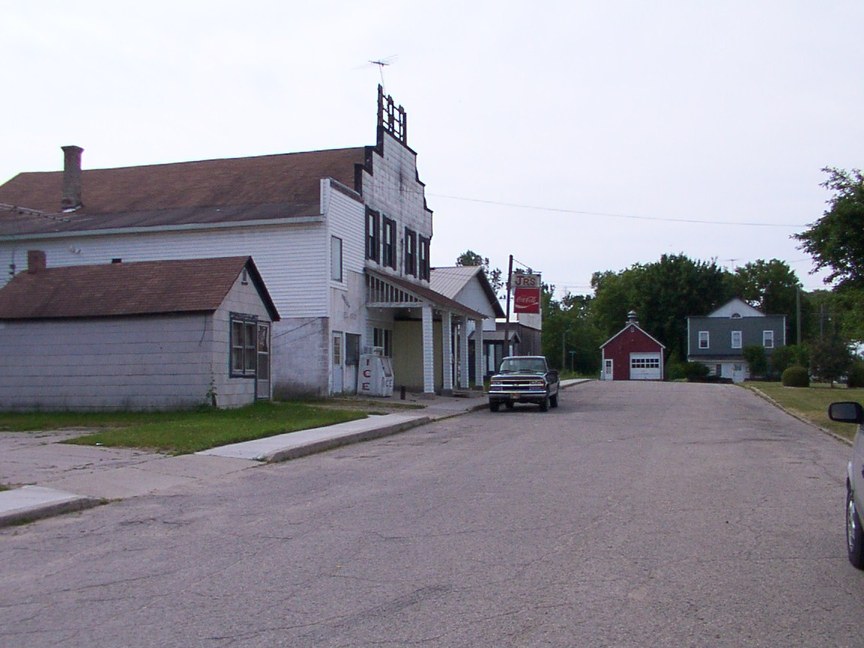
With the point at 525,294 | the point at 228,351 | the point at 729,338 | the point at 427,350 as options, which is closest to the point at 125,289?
the point at 228,351

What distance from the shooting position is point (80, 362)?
25109 mm

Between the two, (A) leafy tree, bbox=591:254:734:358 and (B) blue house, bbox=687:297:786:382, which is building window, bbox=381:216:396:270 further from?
(A) leafy tree, bbox=591:254:734:358

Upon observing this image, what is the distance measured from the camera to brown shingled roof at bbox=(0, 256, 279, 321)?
24.5 m

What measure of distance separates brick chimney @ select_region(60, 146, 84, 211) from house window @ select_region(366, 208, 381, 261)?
11.1m

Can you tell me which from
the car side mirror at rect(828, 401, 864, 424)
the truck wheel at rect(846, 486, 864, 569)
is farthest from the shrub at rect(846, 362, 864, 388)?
the car side mirror at rect(828, 401, 864, 424)

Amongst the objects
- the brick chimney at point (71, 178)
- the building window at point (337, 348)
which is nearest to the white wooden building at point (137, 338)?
the building window at point (337, 348)

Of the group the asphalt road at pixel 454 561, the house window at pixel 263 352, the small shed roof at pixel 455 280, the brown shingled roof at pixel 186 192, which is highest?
the brown shingled roof at pixel 186 192

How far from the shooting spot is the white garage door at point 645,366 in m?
89.6

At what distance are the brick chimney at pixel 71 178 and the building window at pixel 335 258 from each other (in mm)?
11052

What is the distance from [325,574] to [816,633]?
3.75 meters

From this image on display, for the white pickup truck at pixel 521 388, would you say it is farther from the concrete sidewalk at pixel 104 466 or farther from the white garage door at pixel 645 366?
the white garage door at pixel 645 366

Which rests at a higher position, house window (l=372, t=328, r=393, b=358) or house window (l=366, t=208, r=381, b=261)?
house window (l=366, t=208, r=381, b=261)

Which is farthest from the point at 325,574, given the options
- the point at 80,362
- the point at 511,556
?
the point at 80,362

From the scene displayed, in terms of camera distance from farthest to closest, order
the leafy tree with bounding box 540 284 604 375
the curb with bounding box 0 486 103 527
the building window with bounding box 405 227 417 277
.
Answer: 1. the leafy tree with bounding box 540 284 604 375
2. the building window with bounding box 405 227 417 277
3. the curb with bounding box 0 486 103 527
